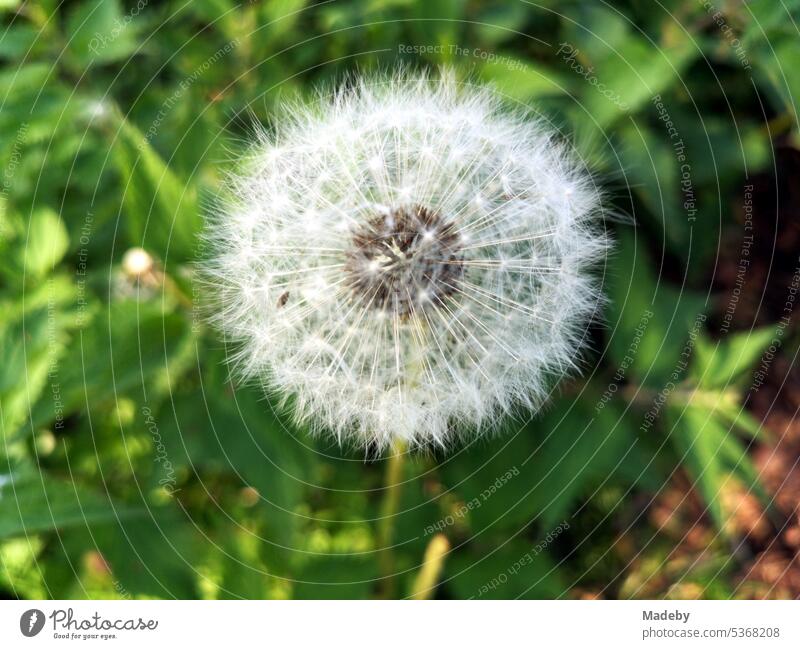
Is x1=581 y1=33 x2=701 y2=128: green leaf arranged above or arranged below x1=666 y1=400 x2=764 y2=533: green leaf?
above

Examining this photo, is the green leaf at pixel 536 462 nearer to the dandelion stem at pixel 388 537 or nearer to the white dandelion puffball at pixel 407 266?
the dandelion stem at pixel 388 537

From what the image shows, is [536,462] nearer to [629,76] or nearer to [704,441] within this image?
[704,441]

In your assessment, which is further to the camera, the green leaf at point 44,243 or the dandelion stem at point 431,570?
the dandelion stem at point 431,570

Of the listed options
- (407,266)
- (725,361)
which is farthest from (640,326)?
(407,266)

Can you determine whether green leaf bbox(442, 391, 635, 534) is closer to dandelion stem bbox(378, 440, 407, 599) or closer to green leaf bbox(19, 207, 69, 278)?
dandelion stem bbox(378, 440, 407, 599)

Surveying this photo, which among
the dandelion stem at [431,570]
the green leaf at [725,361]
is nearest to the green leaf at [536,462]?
the dandelion stem at [431,570]

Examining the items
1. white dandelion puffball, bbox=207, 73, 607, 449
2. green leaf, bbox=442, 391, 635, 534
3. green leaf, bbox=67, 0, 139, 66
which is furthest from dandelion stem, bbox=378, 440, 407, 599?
green leaf, bbox=67, 0, 139, 66
